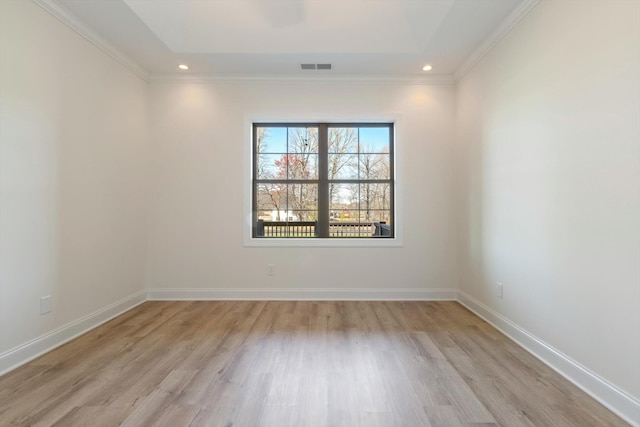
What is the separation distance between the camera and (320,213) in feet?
12.5

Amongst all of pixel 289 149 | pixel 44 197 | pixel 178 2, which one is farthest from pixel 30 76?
pixel 289 149

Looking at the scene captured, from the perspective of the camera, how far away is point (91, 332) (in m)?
2.64

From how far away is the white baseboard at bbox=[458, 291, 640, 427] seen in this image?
1.55 m

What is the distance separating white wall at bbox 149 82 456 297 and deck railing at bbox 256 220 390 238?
10.7 inches

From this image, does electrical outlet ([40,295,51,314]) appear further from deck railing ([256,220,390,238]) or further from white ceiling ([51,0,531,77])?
white ceiling ([51,0,531,77])

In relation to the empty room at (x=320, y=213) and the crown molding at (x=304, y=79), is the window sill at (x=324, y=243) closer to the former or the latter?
the empty room at (x=320, y=213)

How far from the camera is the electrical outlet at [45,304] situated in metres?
2.25

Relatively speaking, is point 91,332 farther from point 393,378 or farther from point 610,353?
point 610,353

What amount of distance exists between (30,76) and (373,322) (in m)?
3.44

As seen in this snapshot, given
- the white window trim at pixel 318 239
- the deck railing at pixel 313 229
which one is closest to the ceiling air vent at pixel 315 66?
the white window trim at pixel 318 239

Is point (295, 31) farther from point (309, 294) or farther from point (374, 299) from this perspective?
point (374, 299)

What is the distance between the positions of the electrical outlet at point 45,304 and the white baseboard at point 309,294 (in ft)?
4.21

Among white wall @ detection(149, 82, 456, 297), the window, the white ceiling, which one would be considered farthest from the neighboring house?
the white ceiling

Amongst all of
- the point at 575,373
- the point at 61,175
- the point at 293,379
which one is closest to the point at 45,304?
the point at 61,175
